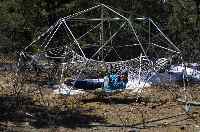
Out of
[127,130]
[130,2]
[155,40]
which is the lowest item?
[127,130]

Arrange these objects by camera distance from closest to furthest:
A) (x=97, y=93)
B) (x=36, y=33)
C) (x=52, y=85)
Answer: (x=97, y=93)
(x=52, y=85)
(x=36, y=33)

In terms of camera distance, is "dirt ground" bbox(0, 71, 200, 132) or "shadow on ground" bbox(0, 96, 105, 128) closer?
"dirt ground" bbox(0, 71, 200, 132)

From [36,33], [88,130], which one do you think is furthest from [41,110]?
[36,33]

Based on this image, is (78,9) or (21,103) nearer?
(21,103)

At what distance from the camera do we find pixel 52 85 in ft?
55.7

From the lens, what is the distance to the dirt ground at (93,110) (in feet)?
38.1

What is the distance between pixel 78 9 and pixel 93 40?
4.54 ft

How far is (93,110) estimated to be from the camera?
44.5 ft

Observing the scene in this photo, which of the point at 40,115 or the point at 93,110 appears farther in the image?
the point at 93,110

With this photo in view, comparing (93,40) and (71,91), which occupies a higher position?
(93,40)

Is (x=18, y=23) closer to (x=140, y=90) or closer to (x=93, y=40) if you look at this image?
(x=93, y=40)

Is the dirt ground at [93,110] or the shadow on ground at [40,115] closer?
the dirt ground at [93,110]

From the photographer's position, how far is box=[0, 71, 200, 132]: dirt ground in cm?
1160

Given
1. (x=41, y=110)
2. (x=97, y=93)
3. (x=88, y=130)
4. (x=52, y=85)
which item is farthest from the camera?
(x=52, y=85)
